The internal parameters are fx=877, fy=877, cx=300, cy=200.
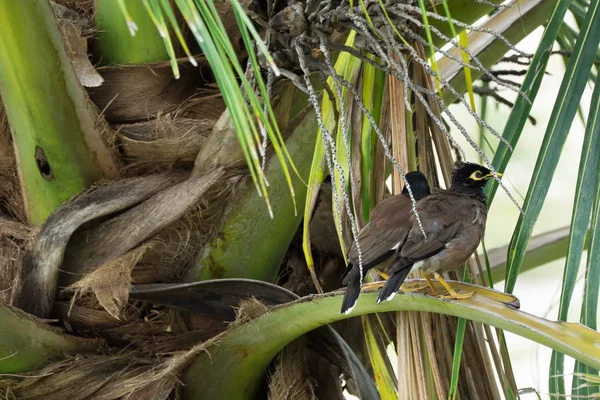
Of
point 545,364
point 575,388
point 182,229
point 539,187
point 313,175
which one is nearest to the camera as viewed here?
point 575,388

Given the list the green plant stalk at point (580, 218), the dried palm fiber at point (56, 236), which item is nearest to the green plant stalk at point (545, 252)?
the green plant stalk at point (580, 218)

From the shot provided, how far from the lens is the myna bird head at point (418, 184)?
185cm

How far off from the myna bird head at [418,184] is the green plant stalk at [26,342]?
81 centimetres

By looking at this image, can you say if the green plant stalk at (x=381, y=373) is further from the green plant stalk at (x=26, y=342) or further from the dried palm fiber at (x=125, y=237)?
the green plant stalk at (x=26, y=342)

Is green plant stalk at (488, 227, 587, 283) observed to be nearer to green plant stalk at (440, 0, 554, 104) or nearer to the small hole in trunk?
green plant stalk at (440, 0, 554, 104)

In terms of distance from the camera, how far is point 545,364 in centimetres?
513

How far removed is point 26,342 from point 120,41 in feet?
2.42

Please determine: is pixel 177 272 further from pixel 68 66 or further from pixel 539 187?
pixel 539 187

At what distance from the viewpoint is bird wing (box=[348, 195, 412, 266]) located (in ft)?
6.16

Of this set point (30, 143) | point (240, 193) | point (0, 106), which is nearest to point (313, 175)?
point (240, 193)

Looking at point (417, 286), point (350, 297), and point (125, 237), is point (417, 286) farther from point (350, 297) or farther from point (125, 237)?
point (125, 237)

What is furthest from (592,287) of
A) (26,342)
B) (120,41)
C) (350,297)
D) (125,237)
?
(120,41)

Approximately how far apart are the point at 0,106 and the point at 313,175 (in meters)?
0.78

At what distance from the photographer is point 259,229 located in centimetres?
200
